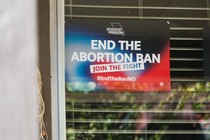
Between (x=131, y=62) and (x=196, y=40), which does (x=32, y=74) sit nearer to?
(x=131, y=62)

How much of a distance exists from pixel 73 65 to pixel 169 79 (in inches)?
30.2

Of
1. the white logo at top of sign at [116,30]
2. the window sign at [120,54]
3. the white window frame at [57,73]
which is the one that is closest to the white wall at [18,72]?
the white window frame at [57,73]

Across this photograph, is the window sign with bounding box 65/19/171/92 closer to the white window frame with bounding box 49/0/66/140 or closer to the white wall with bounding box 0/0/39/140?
the white window frame with bounding box 49/0/66/140

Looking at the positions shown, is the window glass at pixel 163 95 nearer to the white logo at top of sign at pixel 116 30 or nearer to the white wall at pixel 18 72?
the white logo at top of sign at pixel 116 30

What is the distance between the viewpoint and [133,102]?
347 cm

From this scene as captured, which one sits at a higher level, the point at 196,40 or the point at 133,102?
the point at 196,40

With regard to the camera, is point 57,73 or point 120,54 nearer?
point 57,73

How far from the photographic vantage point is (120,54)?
134 inches

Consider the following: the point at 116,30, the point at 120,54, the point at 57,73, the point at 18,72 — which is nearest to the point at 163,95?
the point at 120,54

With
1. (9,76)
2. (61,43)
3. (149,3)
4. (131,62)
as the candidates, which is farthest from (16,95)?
(149,3)

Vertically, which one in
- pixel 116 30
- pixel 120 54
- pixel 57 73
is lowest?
pixel 57 73

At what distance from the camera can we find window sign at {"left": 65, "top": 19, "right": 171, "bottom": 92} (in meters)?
Result: 3.32

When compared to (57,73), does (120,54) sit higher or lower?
higher

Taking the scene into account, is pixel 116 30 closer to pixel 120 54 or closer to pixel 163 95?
pixel 120 54
